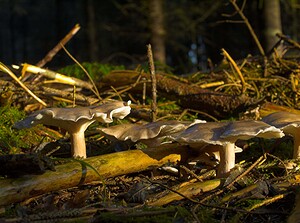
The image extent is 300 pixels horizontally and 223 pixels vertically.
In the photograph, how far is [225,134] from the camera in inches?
91.0

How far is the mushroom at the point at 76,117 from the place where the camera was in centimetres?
259

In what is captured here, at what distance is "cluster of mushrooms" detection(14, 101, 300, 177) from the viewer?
7.75 ft

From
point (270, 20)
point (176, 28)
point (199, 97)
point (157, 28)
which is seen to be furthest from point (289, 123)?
point (176, 28)

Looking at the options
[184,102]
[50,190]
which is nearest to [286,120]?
[50,190]

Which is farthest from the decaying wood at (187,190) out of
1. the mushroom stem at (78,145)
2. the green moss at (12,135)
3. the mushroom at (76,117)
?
the green moss at (12,135)

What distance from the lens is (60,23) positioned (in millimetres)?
21219

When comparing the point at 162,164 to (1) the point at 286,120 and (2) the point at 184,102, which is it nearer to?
(1) the point at 286,120

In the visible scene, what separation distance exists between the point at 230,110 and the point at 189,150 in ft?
4.48

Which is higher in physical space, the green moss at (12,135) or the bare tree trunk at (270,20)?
the bare tree trunk at (270,20)

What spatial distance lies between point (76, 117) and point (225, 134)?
3.03 feet

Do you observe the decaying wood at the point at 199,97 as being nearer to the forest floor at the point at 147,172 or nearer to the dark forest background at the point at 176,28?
the forest floor at the point at 147,172

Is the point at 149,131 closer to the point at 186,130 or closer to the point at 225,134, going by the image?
the point at 186,130

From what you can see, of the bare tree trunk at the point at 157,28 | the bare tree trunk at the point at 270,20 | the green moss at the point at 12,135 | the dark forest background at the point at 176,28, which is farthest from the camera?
the bare tree trunk at the point at 157,28

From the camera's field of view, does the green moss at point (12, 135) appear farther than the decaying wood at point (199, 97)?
No
